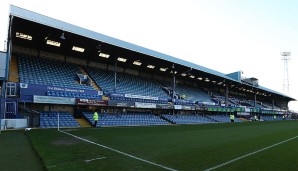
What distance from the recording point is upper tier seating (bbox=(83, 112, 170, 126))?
82.2 ft

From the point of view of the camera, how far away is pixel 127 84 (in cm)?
3525

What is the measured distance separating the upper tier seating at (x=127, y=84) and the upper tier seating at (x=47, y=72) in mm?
2901

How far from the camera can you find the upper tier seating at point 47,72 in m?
23.6

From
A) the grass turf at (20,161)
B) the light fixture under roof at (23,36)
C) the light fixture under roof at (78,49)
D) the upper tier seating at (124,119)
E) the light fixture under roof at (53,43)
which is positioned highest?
the light fixture under roof at (23,36)

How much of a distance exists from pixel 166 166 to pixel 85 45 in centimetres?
2391

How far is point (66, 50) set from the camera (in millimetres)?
29875

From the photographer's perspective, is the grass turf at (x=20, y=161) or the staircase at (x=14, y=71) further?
the staircase at (x=14, y=71)

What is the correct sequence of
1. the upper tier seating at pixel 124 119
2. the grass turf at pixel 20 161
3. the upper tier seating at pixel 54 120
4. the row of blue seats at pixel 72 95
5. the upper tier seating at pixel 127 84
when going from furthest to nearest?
the upper tier seating at pixel 127 84, the upper tier seating at pixel 124 119, the row of blue seats at pixel 72 95, the upper tier seating at pixel 54 120, the grass turf at pixel 20 161

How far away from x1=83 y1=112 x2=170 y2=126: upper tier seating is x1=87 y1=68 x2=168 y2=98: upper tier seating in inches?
139

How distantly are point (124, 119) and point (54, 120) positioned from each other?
9.04 m

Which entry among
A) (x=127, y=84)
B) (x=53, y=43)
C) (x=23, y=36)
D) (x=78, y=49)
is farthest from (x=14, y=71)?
(x=127, y=84)

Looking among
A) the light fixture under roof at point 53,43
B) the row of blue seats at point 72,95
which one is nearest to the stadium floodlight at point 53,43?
the light fixture under roof at point 53,43

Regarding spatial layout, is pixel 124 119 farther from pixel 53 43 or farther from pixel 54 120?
pixel 53 43

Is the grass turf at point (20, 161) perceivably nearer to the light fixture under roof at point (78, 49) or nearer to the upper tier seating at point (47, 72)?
the upper tier seating at point (47, 72)
